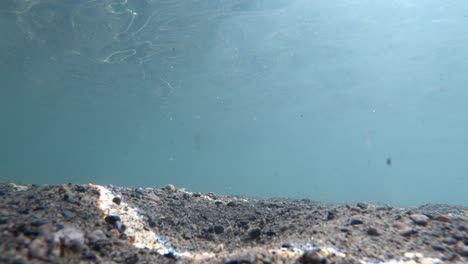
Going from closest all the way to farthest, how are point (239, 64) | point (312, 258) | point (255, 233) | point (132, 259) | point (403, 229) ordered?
point (312, 258), point (132, 259), point (403, 229), point (255, 233), point (239, 64)

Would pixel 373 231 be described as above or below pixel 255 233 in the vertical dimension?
below

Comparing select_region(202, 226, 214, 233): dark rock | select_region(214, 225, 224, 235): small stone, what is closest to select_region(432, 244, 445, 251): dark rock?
select_region(214, 225, 224, 235): small stone

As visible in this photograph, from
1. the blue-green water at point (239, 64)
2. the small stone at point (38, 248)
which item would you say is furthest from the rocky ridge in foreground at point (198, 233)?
the blue-green water at point (239, 64)

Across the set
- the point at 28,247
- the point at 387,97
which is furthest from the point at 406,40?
the point at 28,247

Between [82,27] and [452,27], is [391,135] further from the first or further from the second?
[82,27]

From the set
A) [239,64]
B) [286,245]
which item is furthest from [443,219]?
[239,64]

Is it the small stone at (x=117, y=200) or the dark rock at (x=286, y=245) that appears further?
the small stone at (x=117, y=200)

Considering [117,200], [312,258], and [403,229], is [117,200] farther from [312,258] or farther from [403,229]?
[403,229]

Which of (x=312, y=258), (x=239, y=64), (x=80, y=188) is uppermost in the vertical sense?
(x=239, y=64)

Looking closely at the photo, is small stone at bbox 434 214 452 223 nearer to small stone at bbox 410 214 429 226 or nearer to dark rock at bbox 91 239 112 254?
small stone at bbox 410 214 429 226

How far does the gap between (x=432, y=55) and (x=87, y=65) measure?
29.5 metres

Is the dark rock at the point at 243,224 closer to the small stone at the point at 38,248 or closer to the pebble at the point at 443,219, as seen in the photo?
the pebble at the point at 443,219

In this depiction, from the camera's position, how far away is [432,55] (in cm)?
2583

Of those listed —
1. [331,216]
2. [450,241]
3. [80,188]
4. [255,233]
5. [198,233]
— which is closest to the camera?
[450,241]
